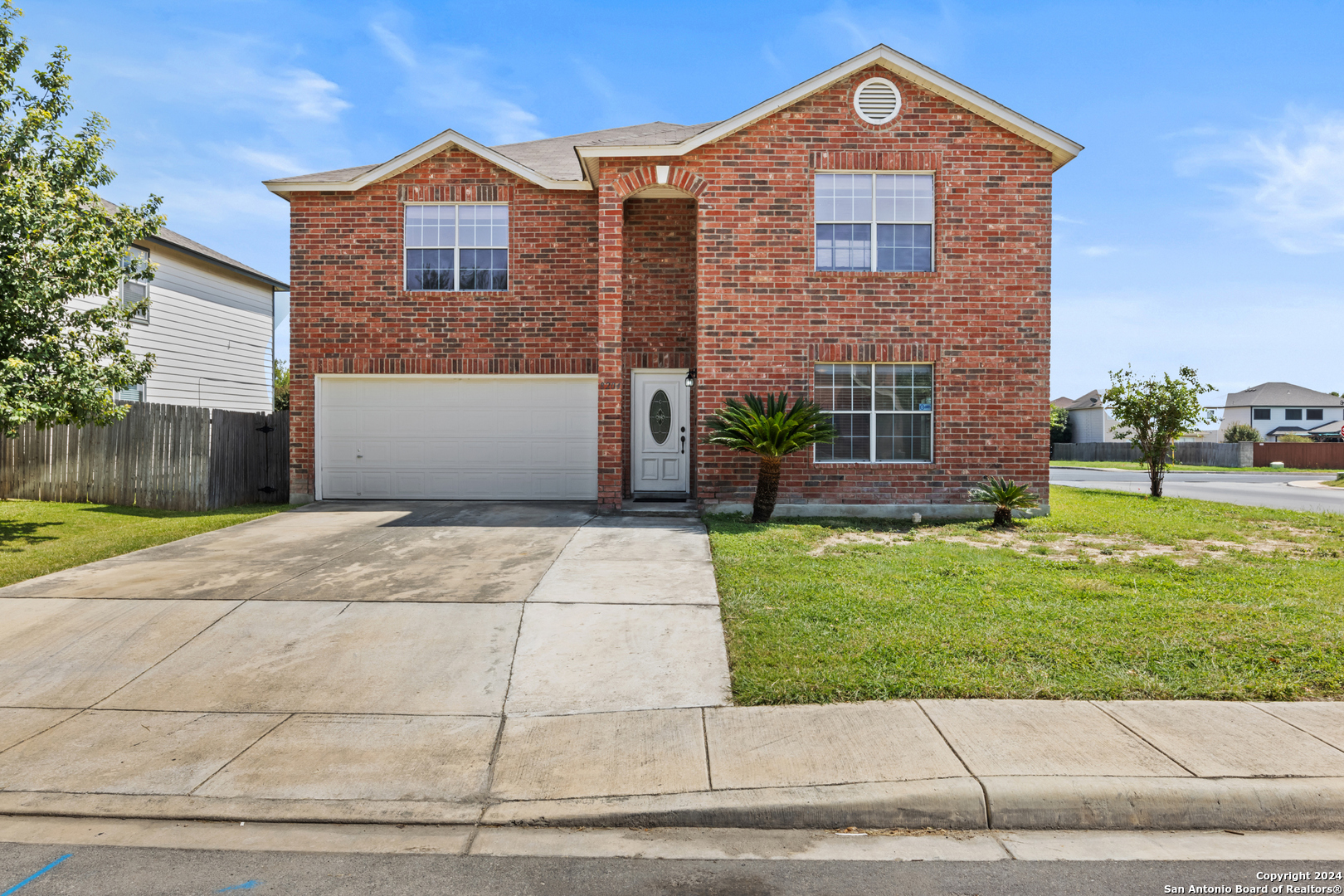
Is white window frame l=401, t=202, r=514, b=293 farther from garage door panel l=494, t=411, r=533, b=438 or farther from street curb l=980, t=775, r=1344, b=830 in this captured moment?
street curb l=980, t=775, r=1344, b=830

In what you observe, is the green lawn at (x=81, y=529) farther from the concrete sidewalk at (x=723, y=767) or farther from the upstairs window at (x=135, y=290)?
the upstairs window at (x=135, y=290)

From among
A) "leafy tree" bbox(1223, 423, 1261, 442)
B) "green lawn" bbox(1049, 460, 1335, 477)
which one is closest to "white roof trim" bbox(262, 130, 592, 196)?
"green lawn" bbox(1049, 460, 1335, 477)

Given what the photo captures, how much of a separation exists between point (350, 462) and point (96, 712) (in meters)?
9.45

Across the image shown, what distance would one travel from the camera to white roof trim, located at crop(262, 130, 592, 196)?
13820 millimetres

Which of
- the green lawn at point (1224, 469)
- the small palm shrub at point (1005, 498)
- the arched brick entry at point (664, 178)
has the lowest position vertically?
the green lawn at point (1224, 469)

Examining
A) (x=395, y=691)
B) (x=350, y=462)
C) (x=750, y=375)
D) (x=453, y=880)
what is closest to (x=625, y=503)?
(x=750, y=375)

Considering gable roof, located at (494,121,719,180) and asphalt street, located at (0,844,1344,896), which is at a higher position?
gable roof, located at (494,121,719,180)

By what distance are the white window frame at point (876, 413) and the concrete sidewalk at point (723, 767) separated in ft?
25.8

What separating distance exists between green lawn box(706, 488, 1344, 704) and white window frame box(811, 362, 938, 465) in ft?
5.89

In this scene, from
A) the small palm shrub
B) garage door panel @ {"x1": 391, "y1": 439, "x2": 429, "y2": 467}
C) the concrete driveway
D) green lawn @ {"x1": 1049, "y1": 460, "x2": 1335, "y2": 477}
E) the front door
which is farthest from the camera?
green lawn @ {"x1": 1049, "y1": 460, "x2": 1335, "y2": 477}

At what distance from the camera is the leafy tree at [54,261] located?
10344 mm

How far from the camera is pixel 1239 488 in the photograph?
75.9 ft

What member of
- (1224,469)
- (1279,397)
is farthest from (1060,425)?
(1224,469)

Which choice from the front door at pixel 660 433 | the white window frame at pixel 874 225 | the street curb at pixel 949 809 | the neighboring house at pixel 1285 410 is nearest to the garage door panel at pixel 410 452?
the front door at pixel 660 433
